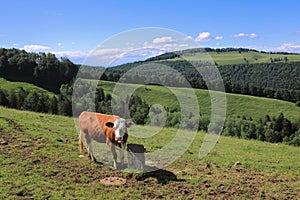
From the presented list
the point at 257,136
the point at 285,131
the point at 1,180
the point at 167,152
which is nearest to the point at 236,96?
the point at 285,131

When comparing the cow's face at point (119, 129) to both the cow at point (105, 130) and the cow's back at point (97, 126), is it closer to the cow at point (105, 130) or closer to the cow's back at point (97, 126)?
the cow at point (105, 130)

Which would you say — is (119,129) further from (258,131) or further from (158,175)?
(258,131)

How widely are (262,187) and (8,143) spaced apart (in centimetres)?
1183

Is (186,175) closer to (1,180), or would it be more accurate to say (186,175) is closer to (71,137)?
(1,180)

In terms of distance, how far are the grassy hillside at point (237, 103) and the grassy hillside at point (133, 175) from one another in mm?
90075

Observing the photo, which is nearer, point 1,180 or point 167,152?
point 1,180

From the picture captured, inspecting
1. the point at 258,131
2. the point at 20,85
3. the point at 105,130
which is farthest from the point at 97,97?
the point at 105,130

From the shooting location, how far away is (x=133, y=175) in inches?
438

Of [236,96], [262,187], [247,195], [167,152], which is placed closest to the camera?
[247,195]

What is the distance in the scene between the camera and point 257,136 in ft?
215

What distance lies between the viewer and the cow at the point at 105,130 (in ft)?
38.6

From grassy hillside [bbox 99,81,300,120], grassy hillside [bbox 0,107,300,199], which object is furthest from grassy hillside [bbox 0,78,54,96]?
grassy hillside [bbox 0,107,300,199]

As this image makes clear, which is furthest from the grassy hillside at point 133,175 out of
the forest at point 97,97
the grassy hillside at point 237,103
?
the grassy hillside at point 237,103

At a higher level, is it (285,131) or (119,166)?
(119,166)
